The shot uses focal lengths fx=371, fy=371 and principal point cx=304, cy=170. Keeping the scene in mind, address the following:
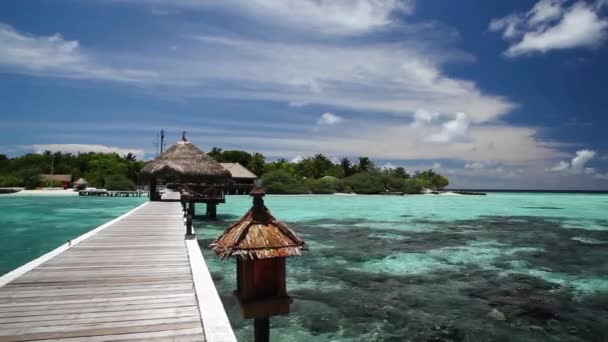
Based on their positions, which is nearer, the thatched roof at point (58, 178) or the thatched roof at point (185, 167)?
the thatched roof at point (185, 167)

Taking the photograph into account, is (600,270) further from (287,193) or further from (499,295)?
(287,193)

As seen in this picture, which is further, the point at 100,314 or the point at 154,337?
the point at 100,314

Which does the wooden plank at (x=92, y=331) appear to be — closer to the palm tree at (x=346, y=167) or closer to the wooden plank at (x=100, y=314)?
the wooden plank at (x=100, y=314)

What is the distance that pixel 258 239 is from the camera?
3348 millimetres

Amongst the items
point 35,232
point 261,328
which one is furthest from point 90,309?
point 35,232

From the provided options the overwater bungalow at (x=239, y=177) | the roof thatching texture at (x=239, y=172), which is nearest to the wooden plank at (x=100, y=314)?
the overwater bungalow at (x=239, y=177)

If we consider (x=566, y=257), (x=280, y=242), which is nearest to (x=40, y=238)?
(x=280, y=242)

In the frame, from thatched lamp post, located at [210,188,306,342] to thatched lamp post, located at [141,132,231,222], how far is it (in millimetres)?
15718

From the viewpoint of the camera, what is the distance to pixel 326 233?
1744 cm

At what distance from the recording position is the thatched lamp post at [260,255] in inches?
130

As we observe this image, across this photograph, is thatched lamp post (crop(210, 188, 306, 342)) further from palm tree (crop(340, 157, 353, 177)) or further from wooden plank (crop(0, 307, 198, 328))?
palm tree (crop(340, 157, 353, 177))

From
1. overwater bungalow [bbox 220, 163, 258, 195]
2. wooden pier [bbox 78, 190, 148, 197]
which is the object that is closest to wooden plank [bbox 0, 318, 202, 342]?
wooden pier [bbox 78, 190, 148, 197]

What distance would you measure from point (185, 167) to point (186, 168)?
0.10m

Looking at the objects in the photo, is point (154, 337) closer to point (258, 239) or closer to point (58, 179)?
point (258, 239)
